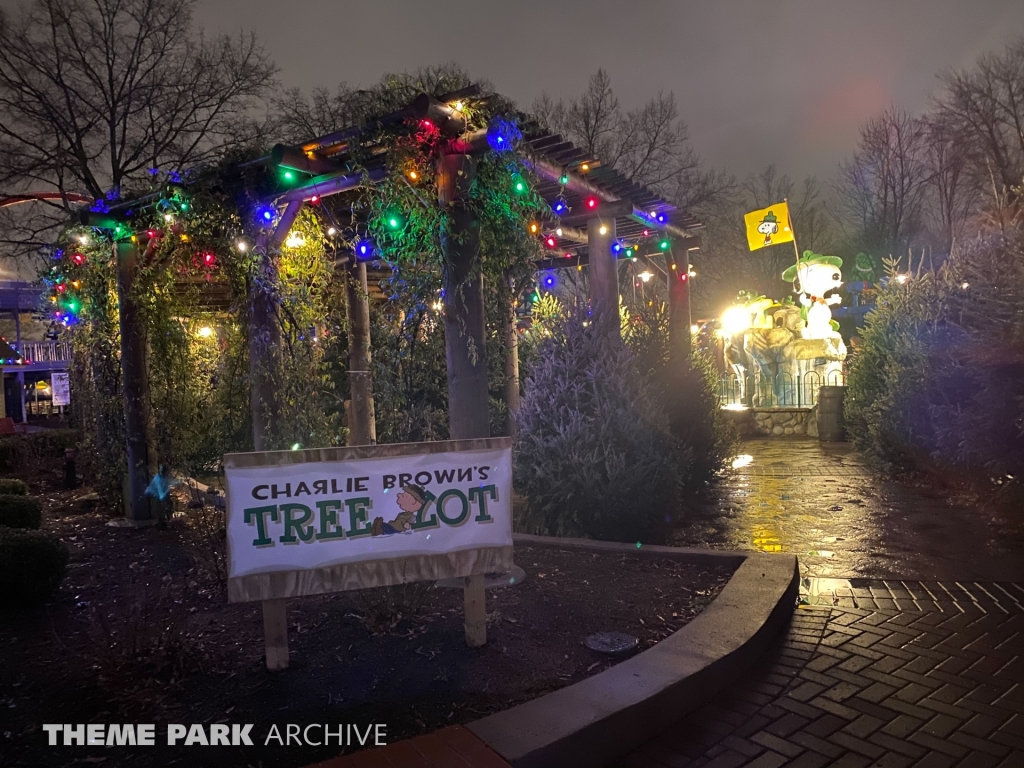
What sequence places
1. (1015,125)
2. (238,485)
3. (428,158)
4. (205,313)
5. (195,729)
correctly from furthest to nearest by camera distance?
(1015,125), (205,313), (428,158), (238,485), (195,729)

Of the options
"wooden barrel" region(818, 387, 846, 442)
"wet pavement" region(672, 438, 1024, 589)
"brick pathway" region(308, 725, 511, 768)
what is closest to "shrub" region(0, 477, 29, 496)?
"brick pathway" region(308, 725, 511, 768)

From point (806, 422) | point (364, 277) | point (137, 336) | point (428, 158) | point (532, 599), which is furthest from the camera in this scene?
point (806, 422)

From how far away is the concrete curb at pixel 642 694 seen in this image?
2.74 m

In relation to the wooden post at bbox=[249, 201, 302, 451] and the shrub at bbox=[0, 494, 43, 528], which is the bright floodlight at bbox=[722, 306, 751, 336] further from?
the shrub at bbox=[0, 494, 43, 528]

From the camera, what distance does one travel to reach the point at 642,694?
10.1 ft

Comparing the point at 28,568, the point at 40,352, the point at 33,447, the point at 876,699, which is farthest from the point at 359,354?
the point at 40,352

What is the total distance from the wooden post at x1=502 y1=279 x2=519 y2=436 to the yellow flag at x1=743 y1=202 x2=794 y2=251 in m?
14.0

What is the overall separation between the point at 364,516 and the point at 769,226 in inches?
837

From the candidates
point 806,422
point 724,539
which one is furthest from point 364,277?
point 806,422

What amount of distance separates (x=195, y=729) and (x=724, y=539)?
16.1ft

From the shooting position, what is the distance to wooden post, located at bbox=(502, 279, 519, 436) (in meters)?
5.57

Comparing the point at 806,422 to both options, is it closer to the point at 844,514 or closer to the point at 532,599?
the point at 844,514

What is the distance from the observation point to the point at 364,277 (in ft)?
31.3

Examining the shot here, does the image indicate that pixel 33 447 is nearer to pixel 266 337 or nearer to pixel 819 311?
pixel 266 337
